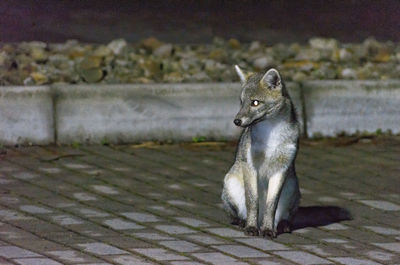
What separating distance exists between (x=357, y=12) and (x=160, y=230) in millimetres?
6983

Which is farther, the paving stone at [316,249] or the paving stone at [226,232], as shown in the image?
the paving stone at [226,232]

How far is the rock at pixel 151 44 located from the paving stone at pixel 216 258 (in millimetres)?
5321

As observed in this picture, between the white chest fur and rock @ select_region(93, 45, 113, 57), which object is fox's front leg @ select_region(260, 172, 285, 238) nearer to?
the white chest fur

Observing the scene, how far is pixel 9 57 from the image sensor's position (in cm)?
1045

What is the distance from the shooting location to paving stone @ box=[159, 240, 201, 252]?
6281 mm

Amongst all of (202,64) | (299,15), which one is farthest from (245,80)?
(299,15)

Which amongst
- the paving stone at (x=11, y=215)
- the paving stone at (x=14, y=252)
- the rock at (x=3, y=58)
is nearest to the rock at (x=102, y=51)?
the rock at (x=3, y=58)

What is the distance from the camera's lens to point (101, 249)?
Answer: 20.5 ft

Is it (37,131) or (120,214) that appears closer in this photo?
(120,214)

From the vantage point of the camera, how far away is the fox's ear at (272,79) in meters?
6.59

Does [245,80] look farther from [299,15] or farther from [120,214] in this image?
[299,15]

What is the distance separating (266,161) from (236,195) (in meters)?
0.35

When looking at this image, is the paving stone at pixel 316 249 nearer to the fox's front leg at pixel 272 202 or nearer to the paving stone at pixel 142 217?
the fox's front leg at pixel 272 202

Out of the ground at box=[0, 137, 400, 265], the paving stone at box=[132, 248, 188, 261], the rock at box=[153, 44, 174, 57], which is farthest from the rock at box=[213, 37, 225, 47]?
the paving stone at box=[132, 248, 188, 261]
